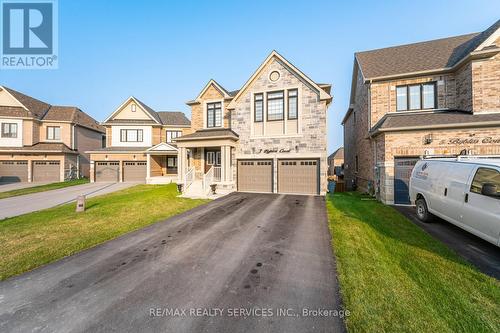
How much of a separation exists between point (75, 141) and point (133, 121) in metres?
9.85

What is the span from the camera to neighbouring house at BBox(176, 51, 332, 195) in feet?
45.6

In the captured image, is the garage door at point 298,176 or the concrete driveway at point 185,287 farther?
the garage door at point 298,176

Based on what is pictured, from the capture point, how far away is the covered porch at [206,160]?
47.1 ft

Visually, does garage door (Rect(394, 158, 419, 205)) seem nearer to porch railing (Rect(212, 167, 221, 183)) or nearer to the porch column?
porch railing (Rect(212, 167, 221, 183))

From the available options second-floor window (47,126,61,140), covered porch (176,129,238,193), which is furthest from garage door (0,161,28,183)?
covered porch (176,129,238,193)

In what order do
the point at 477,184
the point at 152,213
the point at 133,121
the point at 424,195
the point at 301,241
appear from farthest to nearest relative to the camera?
the point at 133,121 < the point at 152,213 < the point at 424,195 < the point at 301,241 < the point at 477,184

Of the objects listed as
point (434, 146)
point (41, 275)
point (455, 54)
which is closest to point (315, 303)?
point (41, 275)

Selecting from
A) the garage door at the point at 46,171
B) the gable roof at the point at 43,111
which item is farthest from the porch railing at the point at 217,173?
the gable roof at the point at 43,111

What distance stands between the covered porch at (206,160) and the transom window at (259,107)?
229cm

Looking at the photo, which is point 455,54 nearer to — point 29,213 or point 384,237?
point 384,237

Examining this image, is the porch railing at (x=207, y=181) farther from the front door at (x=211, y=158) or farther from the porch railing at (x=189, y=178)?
the front door at (x=211, y=158)

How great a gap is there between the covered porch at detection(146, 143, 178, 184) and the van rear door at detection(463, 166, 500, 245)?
2173cm

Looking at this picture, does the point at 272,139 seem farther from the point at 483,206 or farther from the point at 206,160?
the point at 483,206

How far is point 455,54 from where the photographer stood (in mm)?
13148
